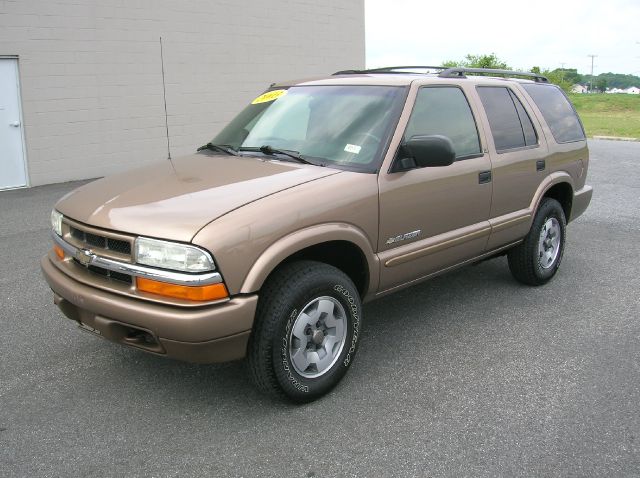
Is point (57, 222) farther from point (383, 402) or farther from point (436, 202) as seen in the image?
point (436, 202)

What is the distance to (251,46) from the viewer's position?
13.9m

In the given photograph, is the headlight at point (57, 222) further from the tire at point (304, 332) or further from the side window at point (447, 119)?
the side window at point (447, 119)

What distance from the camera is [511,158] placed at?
4.71 m

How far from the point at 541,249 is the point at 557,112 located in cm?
127

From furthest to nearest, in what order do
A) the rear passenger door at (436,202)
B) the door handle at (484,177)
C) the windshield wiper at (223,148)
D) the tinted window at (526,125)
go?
1. the tinted window at (526,125)
2. the door handle at (484,177)
3. the windshield wiper at (223,148)
4. the rear passenger door at (436,202)

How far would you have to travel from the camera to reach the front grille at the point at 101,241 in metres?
3.06

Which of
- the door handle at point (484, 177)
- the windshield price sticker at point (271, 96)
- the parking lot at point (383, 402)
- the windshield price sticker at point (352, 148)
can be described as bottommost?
the parking lot at point (383, 402)

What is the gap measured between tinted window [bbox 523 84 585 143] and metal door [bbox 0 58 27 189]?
8.93m

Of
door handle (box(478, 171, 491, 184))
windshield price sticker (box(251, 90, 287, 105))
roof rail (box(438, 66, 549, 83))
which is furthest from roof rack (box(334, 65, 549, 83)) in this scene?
door handle (box(478, 171, 491, 184))

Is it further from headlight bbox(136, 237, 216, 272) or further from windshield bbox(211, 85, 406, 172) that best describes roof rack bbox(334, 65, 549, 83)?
headlight bbox(136, 237, 216, 272)

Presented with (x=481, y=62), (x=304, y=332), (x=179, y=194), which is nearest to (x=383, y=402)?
(x=304, y=332)

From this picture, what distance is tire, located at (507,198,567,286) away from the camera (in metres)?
5.15

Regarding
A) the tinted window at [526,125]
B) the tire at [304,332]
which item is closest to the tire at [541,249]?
the tinted window at [526,125]

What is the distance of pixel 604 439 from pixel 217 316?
6.58ft
